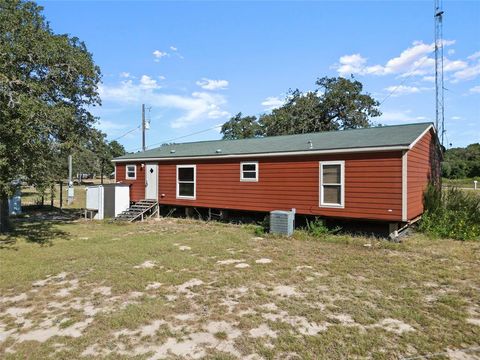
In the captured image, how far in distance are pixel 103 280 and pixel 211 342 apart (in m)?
2.92

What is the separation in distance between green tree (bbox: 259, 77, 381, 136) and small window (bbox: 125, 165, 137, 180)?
18.3 metres

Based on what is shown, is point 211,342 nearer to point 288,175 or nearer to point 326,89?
point 288,175

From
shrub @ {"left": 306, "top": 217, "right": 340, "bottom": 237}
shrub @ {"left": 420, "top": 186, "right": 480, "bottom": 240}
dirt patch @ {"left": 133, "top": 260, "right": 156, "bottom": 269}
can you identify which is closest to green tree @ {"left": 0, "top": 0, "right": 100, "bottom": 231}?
dirt patch @ {"left": 133, "top": 260, "right": 156, "bottom": 269}

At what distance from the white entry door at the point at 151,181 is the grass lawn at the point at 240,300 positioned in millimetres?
6097

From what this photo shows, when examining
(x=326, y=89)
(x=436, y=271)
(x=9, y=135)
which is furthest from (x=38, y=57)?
(x=326, y=89)

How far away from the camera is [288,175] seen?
11.1 m

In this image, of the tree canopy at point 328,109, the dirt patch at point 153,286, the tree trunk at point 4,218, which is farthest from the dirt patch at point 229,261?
the tree canopy at point 328,109

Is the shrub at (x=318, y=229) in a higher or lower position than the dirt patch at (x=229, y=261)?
higher

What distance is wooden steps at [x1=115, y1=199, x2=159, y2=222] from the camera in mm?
13667

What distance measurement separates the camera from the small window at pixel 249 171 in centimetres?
1197

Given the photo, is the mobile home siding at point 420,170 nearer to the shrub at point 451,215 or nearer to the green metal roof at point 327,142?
the shrub at point 451,215

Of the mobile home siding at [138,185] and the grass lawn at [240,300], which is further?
the mobile home siding at [138,185]

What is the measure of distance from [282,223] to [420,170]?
4.66 m

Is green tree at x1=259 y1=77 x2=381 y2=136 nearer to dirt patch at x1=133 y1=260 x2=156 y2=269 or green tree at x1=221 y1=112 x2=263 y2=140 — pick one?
green tree at x1=221 y1=112 x2=263 y2=140
